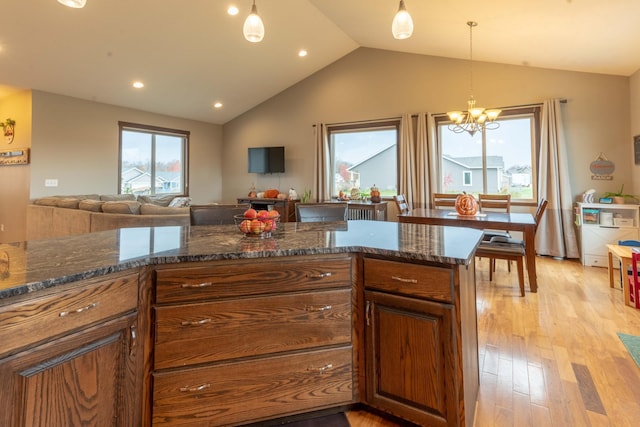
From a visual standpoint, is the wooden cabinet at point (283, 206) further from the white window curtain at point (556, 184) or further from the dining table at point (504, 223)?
the white window curtain at point (556, 184)

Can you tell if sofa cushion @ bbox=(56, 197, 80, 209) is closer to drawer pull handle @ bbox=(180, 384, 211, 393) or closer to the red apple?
the red apple

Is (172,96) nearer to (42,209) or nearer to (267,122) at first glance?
(267,122)

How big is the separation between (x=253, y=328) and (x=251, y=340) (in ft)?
0.18

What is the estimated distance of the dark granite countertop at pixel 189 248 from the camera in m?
1.05

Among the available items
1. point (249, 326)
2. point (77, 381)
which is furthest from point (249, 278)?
point (77, 381)

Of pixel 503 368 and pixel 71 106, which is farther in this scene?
pixel 71 106

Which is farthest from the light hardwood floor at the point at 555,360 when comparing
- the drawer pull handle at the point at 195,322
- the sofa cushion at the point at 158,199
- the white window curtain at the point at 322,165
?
the sofa cushion at the point at 158,199

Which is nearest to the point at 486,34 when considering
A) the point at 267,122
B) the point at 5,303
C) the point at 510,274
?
the point at 510,274

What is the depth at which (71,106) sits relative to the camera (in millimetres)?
5523

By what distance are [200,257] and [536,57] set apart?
5.32m

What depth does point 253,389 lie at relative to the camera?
1.40m

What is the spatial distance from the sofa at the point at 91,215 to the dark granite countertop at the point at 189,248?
188 cm

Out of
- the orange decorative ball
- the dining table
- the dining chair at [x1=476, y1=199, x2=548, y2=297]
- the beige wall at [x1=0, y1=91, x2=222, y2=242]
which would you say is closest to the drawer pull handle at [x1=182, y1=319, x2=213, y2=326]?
the dining chair at [x1=476, y1=199, x2=548, y2=297]

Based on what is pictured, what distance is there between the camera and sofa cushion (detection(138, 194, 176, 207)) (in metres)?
6.32
